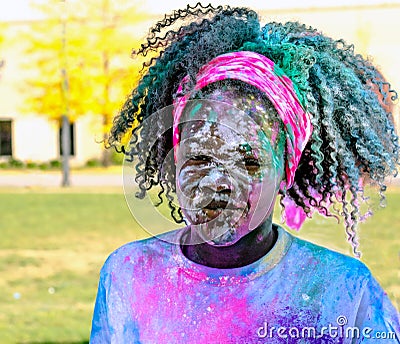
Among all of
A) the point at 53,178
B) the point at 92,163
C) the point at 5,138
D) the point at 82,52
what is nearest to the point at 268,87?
the point at 53,178

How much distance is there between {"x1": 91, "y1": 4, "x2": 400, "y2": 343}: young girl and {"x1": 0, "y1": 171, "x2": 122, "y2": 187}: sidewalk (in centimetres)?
1802

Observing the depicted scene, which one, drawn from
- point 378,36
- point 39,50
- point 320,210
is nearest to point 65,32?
point 39,50

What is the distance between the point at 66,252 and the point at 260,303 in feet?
26.8

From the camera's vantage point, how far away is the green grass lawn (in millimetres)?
5344

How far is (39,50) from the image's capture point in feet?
83.0

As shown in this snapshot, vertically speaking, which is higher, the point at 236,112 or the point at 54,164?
the point at 236,112

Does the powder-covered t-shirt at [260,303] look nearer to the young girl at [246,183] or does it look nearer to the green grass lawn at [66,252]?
the young girl at [246,183]

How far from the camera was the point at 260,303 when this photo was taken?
4.24 ft

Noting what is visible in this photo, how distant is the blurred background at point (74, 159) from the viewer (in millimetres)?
5637

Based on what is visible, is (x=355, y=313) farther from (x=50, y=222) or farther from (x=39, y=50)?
(x=39, y=50)

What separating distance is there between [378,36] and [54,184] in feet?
34.9

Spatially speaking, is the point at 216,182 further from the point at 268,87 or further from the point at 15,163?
the point at 15,163

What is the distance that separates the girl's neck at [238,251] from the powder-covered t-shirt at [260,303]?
15mm

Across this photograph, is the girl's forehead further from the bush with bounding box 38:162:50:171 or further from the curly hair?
the bush with bounding box 38:162:50:171
